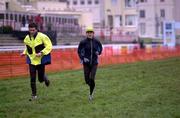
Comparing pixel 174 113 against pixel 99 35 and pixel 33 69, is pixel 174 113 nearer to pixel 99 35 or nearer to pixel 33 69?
pixel 33 69

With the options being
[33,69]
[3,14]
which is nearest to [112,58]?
[3,14]

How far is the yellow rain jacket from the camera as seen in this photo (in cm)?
1342

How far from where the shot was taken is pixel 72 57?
101 ft

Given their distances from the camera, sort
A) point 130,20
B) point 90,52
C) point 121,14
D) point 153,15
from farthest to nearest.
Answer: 1. point 121,14
2. point 153,15
3. point 130,20
4. point 90,52

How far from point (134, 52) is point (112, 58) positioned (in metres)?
4.72

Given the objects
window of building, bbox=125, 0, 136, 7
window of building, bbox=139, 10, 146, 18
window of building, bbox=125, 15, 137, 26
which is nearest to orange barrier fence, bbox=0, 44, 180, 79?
window of building, bbox=125, 15, 137, 26

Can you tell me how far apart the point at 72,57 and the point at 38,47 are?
56.5 ft

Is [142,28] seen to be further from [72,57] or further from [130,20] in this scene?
[72,57]

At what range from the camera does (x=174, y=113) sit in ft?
36.3

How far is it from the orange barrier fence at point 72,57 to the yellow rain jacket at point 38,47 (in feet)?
34.1

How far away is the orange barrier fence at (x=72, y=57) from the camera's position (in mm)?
24880

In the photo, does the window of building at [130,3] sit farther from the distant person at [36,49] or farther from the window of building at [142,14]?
the distant person at [36,49]

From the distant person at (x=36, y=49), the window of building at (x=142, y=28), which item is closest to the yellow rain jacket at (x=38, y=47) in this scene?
the distant person at (x=36, y=49)

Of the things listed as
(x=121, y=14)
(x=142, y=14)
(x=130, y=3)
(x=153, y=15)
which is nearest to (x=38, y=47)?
(x=121, y=14)
